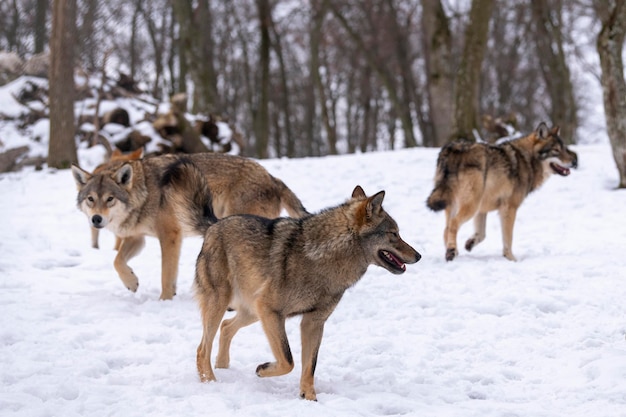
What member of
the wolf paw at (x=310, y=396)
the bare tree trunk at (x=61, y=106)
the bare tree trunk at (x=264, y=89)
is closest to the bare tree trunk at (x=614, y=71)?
the wolf paw at (x=310, y=396)

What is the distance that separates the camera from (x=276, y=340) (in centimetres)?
486

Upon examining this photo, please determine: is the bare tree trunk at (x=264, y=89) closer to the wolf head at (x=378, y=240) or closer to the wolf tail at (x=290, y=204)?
the wolf tail at (x=290, y=204)

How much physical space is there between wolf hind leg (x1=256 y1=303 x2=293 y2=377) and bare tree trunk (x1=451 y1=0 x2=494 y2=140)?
40.0 ft

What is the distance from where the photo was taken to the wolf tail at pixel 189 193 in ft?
20.8

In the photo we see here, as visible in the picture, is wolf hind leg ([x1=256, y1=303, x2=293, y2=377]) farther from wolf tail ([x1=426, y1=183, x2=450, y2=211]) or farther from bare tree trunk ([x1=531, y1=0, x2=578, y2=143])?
bare tree trunk ([x1=531, y1=0, x2=578, y2=143])

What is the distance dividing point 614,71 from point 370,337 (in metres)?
8.32

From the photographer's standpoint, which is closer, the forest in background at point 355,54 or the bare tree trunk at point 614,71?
the bare tree trunk at point 614,71

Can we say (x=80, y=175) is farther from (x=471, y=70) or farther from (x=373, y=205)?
(x=471, y=70)

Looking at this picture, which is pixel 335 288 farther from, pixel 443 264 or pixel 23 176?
pixel 23 176

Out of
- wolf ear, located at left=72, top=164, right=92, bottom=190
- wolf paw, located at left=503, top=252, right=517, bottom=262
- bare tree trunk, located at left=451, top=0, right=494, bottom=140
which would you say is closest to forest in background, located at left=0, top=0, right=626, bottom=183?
bare tree trunk, located at left=451, top=0, right=494, bottom=140

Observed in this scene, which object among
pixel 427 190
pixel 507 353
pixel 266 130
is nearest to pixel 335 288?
pixel 507 353

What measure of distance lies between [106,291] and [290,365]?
3910 mm

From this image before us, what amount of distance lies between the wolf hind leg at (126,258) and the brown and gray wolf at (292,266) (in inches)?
101

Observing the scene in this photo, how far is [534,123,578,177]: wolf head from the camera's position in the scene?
10445mm
